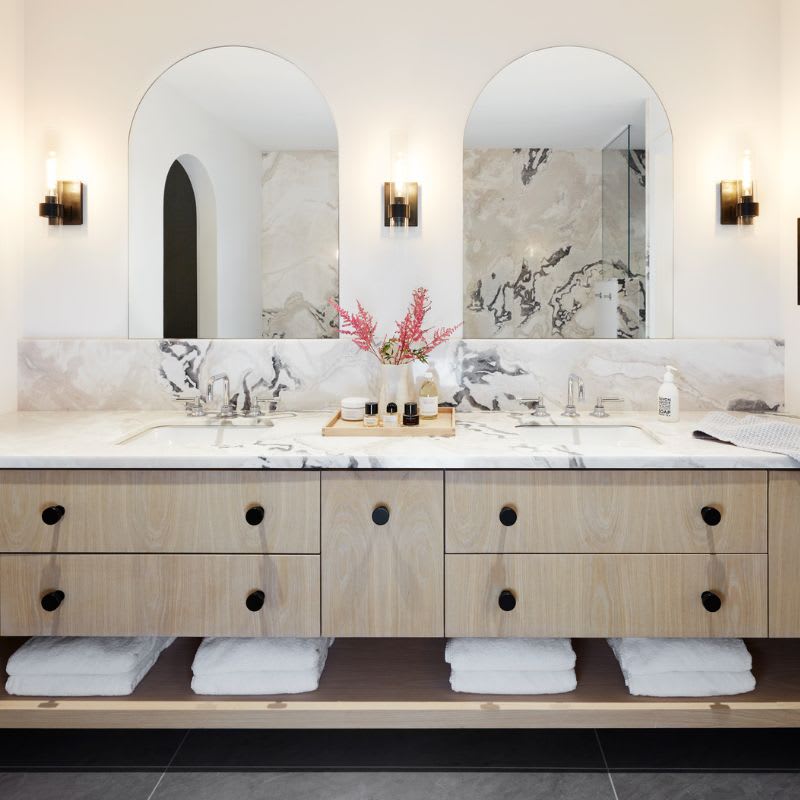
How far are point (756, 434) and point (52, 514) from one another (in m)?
1.62

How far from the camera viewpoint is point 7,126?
203 centimetres

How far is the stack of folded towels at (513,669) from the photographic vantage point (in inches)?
60.7

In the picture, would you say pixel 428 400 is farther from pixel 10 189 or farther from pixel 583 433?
pixel 10 189

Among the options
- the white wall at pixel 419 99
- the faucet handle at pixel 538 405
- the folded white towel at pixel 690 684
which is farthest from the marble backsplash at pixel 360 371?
the folded white towel at pixel 690 684

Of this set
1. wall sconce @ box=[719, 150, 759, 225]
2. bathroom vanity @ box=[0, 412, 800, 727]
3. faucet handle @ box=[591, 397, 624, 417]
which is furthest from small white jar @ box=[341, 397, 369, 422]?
wall sconce @ box=[719, 150, 759, 225]

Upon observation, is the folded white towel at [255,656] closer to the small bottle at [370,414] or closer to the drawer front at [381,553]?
the drawer front at [381,553]

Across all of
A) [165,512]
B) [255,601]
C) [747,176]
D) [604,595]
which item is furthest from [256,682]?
[747,176]

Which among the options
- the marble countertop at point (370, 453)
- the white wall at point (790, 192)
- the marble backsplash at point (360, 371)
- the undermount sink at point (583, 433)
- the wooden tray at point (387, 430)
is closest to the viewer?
the marble countertop at point (370, 453)

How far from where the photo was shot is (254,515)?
58.1 inches

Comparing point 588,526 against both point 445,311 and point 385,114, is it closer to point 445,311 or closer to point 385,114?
point 445,311

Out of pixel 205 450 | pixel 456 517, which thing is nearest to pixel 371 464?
pixel 456 517

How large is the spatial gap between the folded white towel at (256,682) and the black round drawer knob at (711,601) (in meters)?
0.91

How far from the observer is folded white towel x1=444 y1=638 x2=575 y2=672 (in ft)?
5.07

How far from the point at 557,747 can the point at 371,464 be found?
88 centimetres
